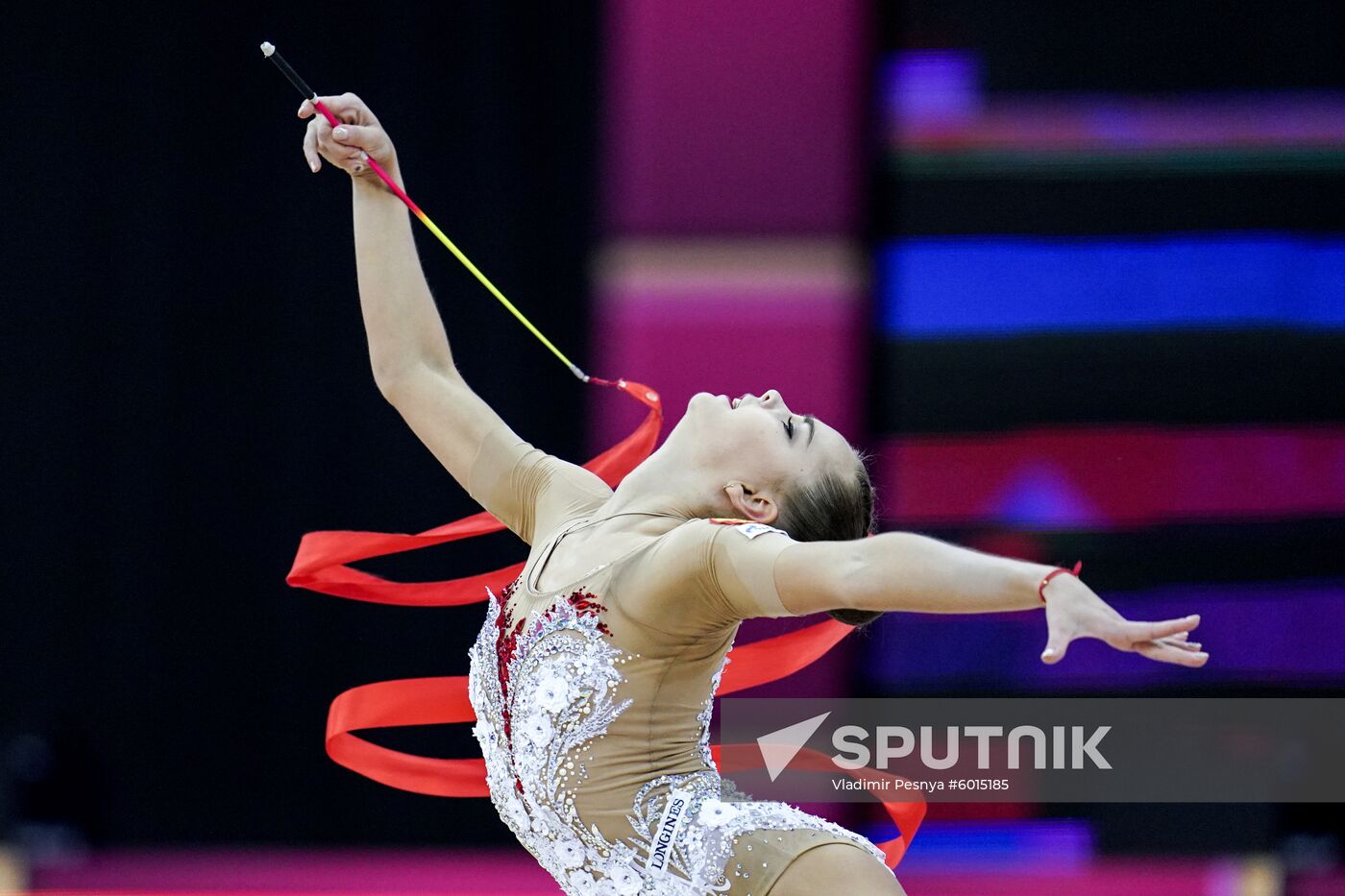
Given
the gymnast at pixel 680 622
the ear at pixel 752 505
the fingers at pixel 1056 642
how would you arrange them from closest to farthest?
the fingers at pixel 1056 642, the gymnast at pixel 680 622, the ear at pixel 752 505

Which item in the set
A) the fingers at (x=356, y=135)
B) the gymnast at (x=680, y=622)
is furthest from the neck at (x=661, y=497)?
the fingers at (x=356, y=135)

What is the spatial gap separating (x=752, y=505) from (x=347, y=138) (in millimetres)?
771

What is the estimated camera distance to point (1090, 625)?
125 centimetres

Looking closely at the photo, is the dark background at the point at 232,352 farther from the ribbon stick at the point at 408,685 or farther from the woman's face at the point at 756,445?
the woman's face at the point at 756,445

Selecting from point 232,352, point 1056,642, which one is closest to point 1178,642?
point 1056,642

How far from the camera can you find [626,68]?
11.2 ft

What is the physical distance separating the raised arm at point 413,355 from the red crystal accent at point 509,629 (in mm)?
215

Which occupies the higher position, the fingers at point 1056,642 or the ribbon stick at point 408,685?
the fingers at point 1056,642

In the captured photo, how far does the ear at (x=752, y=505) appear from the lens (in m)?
1.76

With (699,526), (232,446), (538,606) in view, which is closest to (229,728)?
(232,446)

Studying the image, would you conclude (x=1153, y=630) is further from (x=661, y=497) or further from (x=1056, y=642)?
(x=661, y=497)

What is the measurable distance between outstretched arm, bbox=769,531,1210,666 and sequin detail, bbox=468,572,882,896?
28 centimetres

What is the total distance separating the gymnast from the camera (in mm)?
1415

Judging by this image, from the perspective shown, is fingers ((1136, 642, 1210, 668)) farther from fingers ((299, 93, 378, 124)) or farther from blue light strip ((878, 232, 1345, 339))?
blue light strip ((878, 232, 1345, 339))
